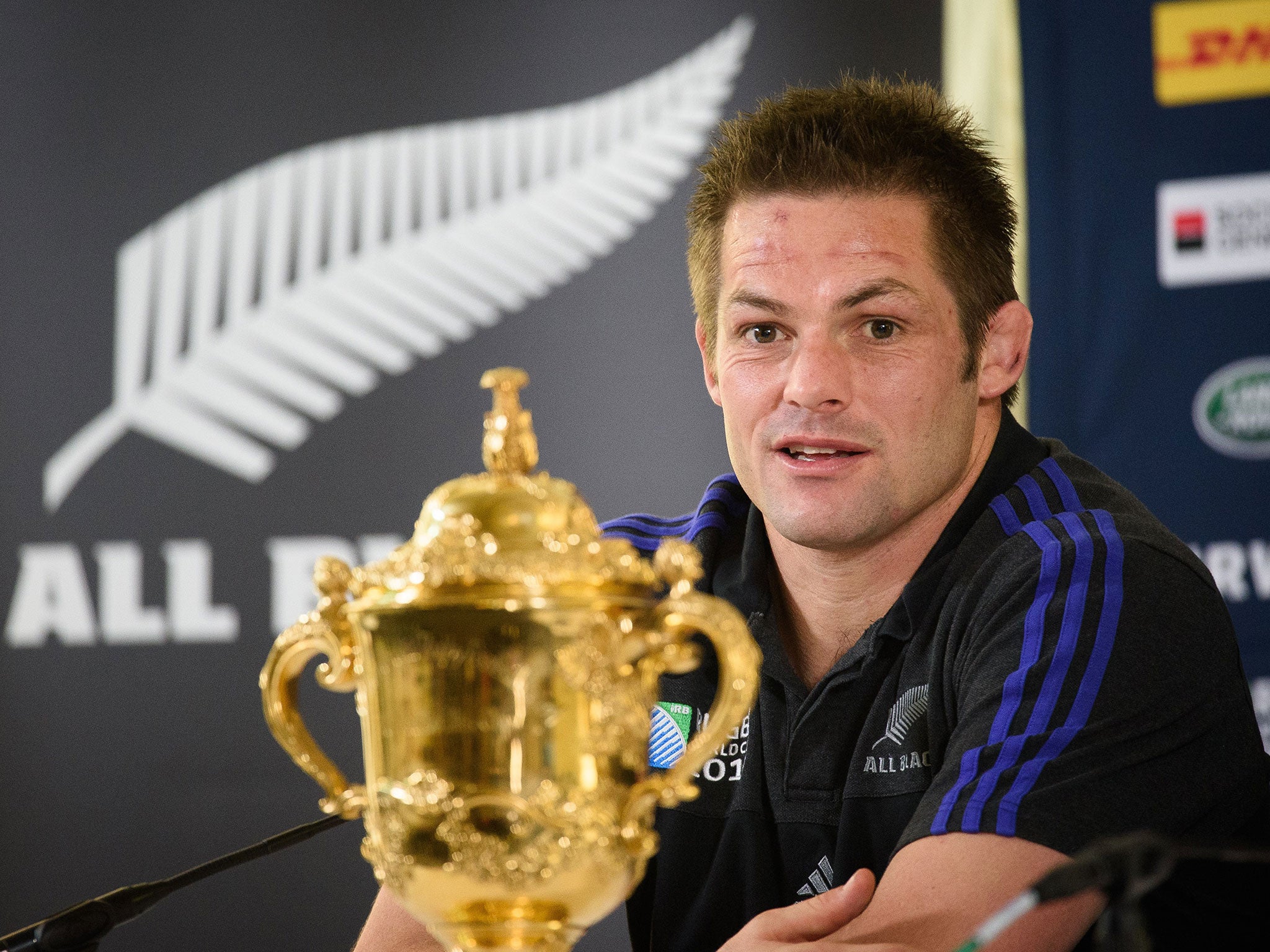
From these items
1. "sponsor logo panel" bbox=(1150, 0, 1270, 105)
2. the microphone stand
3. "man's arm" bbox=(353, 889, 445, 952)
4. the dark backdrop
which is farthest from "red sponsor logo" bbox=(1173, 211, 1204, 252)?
the microphone stand

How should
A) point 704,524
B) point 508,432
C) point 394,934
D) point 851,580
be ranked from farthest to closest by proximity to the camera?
point 704,524, point 851,580, point 394,934, point 508,432

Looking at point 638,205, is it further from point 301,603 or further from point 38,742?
point 38,742

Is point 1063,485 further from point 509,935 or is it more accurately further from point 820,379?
point 509,935

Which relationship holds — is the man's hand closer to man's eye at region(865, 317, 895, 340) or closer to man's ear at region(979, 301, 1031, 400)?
man's eye at region(865, 317, 895, 340)

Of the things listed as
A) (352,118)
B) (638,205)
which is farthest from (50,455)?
(638,205)

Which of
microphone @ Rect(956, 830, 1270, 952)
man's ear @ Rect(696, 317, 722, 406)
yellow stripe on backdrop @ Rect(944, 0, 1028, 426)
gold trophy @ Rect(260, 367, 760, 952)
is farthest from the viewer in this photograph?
yellow stripe on backdrop @ Rect(944, 0, 1028, 426)

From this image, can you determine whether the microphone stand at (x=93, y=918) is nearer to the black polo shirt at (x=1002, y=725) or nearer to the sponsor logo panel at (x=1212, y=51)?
the black polo shirt at (x=1002, y=725)

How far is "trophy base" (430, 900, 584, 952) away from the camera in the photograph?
733 millimetres

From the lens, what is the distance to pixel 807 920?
913 millimetres

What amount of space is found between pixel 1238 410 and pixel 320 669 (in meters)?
2.05

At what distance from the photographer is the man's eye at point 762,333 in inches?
53.1

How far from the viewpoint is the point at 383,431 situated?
104 inches

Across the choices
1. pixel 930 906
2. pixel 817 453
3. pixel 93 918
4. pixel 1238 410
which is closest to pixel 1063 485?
pixel 817 453

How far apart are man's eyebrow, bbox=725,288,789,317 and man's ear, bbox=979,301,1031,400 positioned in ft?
0.91
